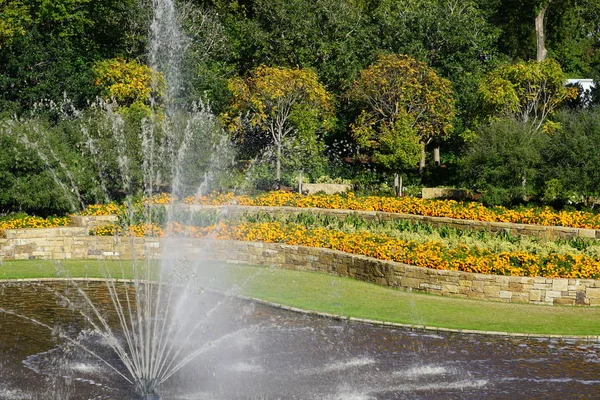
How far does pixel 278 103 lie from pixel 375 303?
20990 millimetres

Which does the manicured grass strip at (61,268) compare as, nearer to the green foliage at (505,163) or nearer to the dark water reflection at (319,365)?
the dark water reflection at (319,365)

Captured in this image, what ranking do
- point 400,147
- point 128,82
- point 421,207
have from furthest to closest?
1. point 128,82
2. point 400,147
3. point 421,207

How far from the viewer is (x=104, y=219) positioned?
27.6 m

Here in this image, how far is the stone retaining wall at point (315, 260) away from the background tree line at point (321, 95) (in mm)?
2912

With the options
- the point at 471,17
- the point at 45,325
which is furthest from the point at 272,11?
the point at 45,325

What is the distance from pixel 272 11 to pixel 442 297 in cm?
2954

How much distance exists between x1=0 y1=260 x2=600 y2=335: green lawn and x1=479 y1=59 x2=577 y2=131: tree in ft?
65.8

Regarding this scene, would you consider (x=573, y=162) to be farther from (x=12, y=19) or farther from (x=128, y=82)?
(x=12, y=19)

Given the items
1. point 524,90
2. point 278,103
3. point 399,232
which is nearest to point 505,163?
point 399,232

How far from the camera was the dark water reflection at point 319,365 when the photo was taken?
46.5ft

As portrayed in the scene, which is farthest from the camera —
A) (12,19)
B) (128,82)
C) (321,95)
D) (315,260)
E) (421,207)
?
(12,19)

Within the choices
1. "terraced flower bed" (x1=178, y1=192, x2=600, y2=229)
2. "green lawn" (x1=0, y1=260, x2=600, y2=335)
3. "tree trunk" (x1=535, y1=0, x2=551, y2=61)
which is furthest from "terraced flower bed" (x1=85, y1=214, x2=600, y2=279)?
"tree trunk" (x1=535, y1=0, x2=551, y2=61)

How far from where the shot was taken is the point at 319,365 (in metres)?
15.6

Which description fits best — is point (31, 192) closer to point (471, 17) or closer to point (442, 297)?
point (442, 297)
